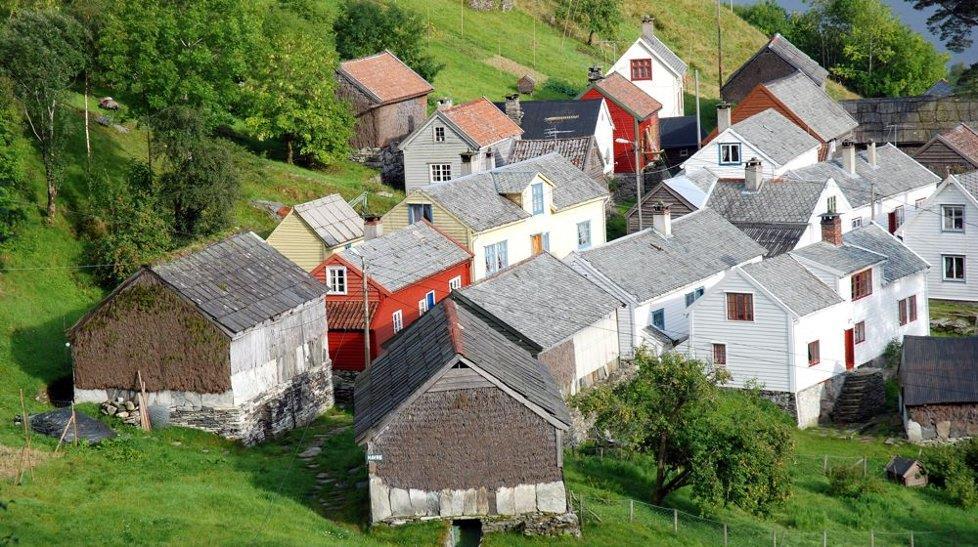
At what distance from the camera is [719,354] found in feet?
177

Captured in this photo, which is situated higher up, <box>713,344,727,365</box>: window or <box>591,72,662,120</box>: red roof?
<box>591,72,662,120</box>: red roof

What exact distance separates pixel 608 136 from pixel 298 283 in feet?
123

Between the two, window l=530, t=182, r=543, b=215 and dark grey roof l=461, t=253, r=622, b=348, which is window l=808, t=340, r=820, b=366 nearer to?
dark grey roof l=461, t=253, r=622, b=348

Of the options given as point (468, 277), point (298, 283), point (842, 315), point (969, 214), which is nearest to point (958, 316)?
point (969, 214)

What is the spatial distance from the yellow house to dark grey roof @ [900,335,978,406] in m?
21.5

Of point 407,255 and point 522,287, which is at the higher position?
point 407,255

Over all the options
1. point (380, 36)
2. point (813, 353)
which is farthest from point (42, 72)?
point (380, 36)

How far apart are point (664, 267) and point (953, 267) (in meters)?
17.1

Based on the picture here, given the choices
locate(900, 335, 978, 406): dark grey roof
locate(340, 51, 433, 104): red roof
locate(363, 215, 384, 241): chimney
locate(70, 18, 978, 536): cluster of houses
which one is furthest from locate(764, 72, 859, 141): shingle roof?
locate(363, 215, 384, 241): chimney

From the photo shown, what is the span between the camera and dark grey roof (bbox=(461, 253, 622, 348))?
47969 millimetres

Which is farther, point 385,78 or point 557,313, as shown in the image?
point 385,78

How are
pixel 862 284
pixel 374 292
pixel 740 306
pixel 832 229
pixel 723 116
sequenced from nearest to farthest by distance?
pixel 374 292 < pixel 740 306 < pixel 862 284 < pixel 832 229 < pixel 723 116

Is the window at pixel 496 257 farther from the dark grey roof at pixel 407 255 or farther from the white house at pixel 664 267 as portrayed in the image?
the white house at pixel 664 267

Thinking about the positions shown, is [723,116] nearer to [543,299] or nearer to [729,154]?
[729,154]
